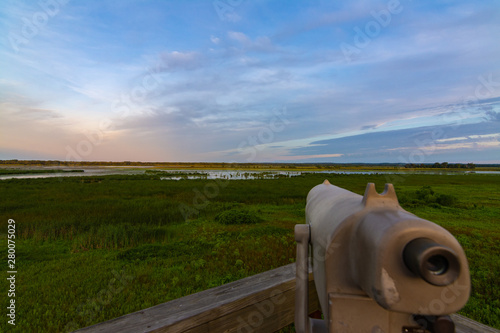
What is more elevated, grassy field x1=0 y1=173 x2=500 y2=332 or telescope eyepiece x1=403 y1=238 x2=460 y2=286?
telescope eyepiece x1=403 y1=238 x2=460 y2=286

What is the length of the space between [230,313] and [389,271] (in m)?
1.41

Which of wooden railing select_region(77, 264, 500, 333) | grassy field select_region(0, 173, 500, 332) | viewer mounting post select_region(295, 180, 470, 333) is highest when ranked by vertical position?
viewer mounting post select_region(295, 180, 470, 333)

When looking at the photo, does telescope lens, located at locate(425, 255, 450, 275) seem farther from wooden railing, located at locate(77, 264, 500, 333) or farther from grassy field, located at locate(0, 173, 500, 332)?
grassy field, located at locate(0, 173, 500, 332)

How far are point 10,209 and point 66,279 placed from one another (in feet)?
41.1

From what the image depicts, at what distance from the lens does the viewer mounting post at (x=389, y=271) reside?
783 mm

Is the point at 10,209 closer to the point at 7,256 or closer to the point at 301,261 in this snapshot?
the point at 7,256

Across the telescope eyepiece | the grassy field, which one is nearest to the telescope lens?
the telescope eyepiece

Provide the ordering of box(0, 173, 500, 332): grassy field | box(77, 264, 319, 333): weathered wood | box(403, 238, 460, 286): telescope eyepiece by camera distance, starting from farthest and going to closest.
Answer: box(0, 173, 500, 332): grassy field
box(77, 264, 319, 333): weathered wood
box(403, 238, 460, 286): telescope eyepiece

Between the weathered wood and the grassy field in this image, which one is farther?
the grassy field

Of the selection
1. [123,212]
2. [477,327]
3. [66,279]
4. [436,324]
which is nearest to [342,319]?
[436,324]

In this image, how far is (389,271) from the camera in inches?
33.4

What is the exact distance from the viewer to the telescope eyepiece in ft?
2.41

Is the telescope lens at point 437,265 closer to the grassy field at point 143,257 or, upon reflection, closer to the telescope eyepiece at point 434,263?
the telescope eyepiece at point 434,263

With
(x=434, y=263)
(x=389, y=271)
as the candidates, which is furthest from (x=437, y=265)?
(x=389, y=271)
